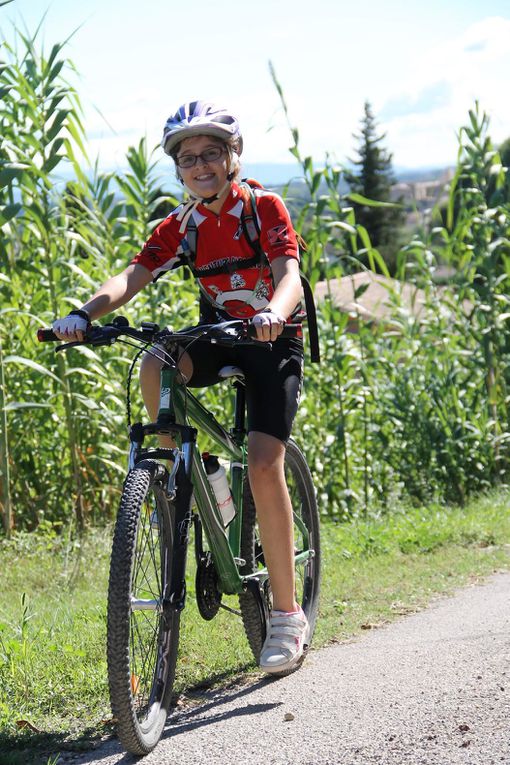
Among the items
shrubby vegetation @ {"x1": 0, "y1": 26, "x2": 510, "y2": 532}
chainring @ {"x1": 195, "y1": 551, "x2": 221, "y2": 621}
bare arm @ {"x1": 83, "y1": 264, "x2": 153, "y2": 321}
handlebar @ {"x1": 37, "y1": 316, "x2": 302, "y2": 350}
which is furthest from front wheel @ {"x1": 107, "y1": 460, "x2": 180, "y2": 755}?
shrubby vegetation @ {"x1": 0, "y1": 26, "x2": 510, "y2": 532}

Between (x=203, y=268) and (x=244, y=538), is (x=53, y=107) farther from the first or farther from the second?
(x=244, y=538)

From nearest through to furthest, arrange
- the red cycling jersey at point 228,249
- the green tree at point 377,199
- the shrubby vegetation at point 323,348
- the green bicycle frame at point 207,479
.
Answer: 1. the green bicycle frame at point 207,479
2. the red cycling jersey at point 228,249
3. the shrubby vegetation at point 323,348
4. the green tree at point 377,199

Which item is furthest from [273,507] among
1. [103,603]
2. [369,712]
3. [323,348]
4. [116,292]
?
[323,348]

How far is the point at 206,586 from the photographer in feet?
12.8

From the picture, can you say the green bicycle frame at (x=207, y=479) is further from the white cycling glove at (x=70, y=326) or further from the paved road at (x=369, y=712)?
the paved road at (x=369, y=712)

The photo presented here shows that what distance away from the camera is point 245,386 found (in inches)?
159

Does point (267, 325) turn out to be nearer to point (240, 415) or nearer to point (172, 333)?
point (172, 333)

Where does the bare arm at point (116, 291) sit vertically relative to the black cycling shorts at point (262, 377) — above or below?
above

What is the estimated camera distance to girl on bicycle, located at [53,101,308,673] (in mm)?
3857

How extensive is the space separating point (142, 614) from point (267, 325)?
1033 mm

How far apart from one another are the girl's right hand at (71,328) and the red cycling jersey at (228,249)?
639 millimetres

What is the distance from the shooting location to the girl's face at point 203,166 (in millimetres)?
3904

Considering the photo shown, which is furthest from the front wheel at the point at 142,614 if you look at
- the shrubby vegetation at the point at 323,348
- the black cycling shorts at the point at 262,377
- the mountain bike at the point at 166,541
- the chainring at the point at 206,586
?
the shrubby vegetation at the point at 323,348

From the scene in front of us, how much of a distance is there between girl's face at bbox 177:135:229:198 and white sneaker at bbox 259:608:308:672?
161cm
